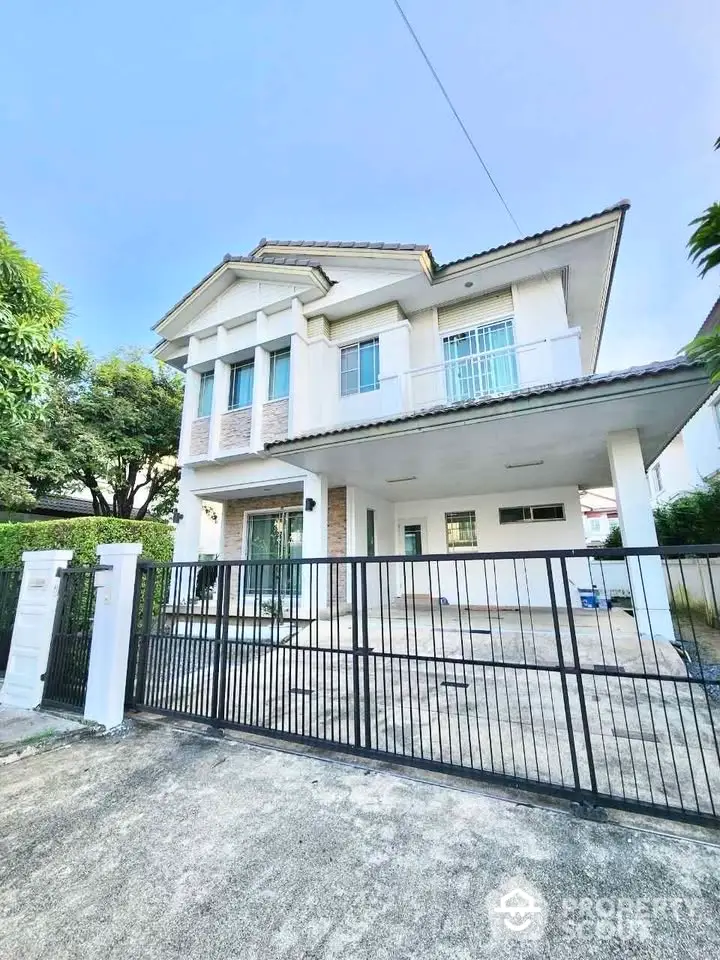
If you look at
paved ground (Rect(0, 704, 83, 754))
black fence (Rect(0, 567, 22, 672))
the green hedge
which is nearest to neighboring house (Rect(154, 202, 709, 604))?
the green hedge

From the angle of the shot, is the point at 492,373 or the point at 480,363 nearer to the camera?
the point at 492,373

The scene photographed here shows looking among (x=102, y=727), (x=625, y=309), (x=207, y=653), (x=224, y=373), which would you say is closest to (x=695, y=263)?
(x=207, y=653)

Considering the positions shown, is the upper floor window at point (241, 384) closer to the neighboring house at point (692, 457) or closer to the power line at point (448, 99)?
the power line at point (448, 99)

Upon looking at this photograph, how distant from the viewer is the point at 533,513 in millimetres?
10891

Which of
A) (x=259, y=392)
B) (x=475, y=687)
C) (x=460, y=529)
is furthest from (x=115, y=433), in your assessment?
(x=475, y=687)

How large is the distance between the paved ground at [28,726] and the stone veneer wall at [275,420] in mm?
6856

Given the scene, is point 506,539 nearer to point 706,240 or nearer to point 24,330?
point 706,240

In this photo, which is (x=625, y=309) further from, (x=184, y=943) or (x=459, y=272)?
(x=184, y=943)

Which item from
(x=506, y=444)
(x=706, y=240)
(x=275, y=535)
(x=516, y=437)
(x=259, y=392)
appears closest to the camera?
(x=706, y=240)

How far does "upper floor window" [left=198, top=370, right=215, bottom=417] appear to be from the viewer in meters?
12.0

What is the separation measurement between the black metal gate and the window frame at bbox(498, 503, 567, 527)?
9.45 meters

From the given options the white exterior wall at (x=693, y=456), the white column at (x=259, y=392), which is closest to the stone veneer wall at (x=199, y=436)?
the white column at (x=259, y=392)

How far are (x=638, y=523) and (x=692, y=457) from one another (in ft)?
40.2

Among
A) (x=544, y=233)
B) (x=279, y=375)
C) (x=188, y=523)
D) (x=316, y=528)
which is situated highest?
(x=544, y=233)
